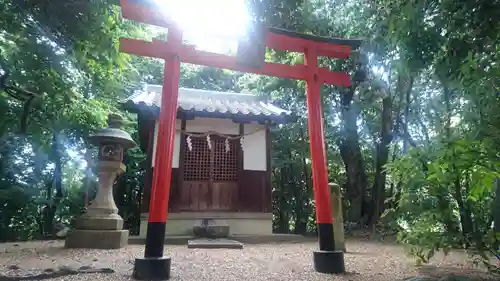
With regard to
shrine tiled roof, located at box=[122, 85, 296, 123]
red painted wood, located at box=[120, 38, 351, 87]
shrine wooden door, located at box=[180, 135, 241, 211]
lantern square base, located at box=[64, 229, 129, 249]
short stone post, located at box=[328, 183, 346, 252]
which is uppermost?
shrine tiled roof, located at box=[122, 85, 296, 123]

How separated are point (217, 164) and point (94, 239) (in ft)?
12.2

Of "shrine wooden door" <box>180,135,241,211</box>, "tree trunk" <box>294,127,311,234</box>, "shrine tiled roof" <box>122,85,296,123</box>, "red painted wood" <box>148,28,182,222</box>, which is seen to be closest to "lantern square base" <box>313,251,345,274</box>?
"red painted wood" <box>148,28,182,222</box>

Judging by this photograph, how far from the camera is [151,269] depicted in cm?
377

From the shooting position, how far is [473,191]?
3.28 meters

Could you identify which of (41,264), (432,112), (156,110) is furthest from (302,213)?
(41,264)

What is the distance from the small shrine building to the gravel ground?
227cm

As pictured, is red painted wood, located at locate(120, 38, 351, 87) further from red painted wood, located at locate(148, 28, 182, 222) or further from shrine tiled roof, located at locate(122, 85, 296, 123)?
shrine tiled roof, located at locate(122, 85, 296, 123)

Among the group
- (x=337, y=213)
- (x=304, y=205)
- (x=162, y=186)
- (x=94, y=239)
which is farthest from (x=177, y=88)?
(x=304, y=205)

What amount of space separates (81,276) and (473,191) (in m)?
4.27

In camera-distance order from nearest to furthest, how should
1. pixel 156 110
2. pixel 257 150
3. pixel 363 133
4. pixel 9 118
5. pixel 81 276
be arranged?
pixel 81 276 < pixel 9 118 < pixel 156 110 < pixel 257 150 < pixel 363 133

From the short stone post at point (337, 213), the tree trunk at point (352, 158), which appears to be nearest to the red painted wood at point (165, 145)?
the short stone post at point (337, 213)

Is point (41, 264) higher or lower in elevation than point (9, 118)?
lower

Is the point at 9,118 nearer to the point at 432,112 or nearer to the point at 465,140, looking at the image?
the point at 465,140

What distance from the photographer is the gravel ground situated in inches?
159
